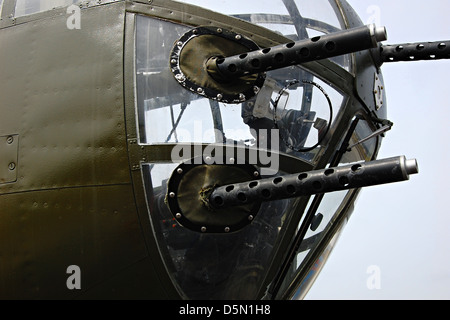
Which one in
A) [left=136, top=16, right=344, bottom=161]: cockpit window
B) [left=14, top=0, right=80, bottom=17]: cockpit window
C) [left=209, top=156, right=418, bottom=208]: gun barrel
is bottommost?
[left=209, top=156, right=418, bottom=208]: gun barrel

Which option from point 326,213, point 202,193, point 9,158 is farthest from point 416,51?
point 9,158

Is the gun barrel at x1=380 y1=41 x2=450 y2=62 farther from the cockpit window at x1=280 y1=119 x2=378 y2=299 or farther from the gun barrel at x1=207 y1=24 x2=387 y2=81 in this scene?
the gun barrel at x1=207 y1=24 x2=387 y2=81

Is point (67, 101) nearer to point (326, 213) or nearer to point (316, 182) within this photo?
point (316, 182)

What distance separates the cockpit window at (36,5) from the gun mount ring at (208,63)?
82cm

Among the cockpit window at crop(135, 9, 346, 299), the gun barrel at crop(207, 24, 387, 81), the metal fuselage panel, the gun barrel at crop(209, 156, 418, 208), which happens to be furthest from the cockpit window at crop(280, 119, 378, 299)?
the metal fuselage panel

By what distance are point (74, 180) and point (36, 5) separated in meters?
1.29

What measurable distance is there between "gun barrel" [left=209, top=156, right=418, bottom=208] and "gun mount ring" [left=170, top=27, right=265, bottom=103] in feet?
2.00

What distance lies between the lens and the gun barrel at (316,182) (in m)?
3.63

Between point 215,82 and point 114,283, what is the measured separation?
1.37m

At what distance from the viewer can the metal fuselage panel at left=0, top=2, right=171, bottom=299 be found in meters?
4.06

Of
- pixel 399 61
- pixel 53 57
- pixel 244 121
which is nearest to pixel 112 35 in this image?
pixel 53 57

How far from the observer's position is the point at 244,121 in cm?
429

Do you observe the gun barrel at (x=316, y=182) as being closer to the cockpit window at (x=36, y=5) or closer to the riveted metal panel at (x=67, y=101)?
the riveted metal panel at (x=67, y=101)
